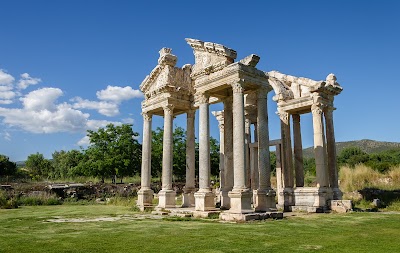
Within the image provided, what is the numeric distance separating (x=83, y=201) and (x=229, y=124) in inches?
765

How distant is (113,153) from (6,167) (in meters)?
37.4

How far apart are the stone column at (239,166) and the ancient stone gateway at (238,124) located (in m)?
0.05

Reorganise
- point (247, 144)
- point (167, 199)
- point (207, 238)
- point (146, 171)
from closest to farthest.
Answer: point (207, 238), point (167, 199), point (146, 171), point (247, 144)

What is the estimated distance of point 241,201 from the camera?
15008 millimetres

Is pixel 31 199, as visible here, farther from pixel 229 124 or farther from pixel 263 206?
pixel 263 206

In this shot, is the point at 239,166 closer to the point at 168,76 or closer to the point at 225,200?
the point at 225,200

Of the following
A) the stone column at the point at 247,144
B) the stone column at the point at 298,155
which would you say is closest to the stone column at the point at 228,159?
the stone column at the point at 247,144

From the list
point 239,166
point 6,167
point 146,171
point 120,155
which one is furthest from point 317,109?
point 6,167

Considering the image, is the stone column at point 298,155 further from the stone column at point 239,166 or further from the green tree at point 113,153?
the green tree at point 113,153

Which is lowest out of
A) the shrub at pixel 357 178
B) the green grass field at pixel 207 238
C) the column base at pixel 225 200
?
the green grass field at pixel 207 238

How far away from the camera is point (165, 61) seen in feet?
69.9

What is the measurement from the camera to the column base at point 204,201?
17109 mm

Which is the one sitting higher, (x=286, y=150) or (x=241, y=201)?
(x=286, y=150)

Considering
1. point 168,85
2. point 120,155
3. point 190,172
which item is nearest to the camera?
point 168,85
